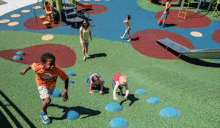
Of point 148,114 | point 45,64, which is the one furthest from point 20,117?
point 148,114

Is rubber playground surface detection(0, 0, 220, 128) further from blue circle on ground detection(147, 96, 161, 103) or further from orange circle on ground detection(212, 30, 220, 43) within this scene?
blue circle on ground detection(147, 96, 161, 103)

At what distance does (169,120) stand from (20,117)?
170 inches

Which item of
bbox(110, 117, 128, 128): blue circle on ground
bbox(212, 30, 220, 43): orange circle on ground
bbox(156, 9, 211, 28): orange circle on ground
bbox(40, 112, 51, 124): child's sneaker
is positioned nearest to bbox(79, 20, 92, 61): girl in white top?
bbox(40, 112, 51, 124): child's sneaker

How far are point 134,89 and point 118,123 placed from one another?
2.57 metres

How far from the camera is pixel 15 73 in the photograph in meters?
7.98

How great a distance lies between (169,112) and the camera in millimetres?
5594

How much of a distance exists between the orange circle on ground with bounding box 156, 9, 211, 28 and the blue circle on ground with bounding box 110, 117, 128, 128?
38.8 feet

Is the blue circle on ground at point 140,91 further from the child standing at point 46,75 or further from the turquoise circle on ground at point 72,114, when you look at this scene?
the child standing at point 46,75

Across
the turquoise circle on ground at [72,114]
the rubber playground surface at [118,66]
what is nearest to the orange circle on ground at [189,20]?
the rubber playground surface at [118,66]

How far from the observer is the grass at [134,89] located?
539cm

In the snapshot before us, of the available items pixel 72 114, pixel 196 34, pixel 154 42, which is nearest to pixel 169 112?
pixel 72 114

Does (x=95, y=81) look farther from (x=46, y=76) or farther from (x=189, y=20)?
(x=189, y=20)

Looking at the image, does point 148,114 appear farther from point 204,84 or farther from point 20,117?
point 20,117

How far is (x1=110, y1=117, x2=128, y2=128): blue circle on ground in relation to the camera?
17.3ft
